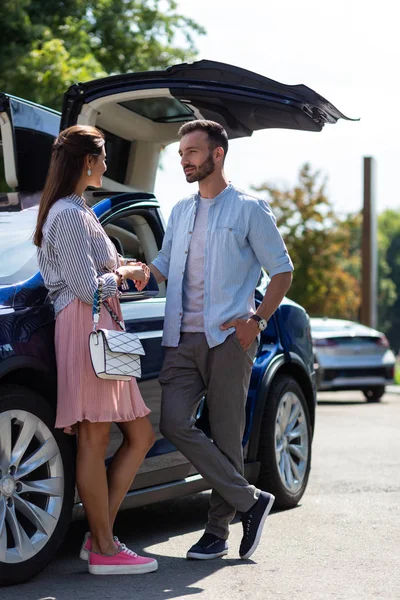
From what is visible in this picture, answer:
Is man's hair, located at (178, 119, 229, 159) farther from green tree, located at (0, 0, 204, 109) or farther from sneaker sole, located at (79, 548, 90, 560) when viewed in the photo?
green tree, located at (0, 0, 204, 109)

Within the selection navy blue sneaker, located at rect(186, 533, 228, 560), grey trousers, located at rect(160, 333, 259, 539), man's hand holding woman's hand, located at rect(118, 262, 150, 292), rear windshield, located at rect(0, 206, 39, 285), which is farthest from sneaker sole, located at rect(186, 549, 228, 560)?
rear windshield, located at rect(0, 206, 39, 285)

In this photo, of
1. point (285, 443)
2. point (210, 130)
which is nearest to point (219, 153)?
point (210, 130)

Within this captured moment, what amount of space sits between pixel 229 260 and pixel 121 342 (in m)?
0.83

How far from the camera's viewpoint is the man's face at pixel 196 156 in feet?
17.3

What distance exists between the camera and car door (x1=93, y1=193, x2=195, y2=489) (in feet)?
17.5

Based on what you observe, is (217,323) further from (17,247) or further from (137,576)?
(137,576)

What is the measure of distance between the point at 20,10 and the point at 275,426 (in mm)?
11439

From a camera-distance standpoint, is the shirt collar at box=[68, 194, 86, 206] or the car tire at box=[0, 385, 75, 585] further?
the shirt collar at box=[68, 194, 86, 206]

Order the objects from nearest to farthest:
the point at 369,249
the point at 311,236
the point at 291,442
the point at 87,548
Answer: the point at 87,548, the point at 291,442, the point at 369,249, the point at 311,236

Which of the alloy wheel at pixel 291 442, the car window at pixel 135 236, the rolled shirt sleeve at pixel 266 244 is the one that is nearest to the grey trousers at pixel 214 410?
the rolled shirt sleeve at pixel 266 244

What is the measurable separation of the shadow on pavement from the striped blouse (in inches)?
44.8

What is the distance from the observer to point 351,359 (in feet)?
59.1

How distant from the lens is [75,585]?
4727 mm

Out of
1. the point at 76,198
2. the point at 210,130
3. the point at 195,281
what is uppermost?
the point at 210,130
